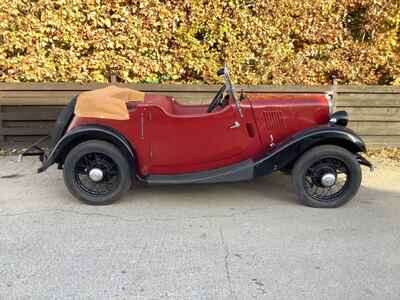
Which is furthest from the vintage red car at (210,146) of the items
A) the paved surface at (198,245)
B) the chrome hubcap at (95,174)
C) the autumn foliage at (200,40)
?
the autumn foliage at (200,40)

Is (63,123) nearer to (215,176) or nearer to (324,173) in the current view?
(215,176)

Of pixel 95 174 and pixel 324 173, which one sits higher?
pixel 324 173

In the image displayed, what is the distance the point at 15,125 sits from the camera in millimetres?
6094

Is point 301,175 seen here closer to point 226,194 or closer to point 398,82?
point 226,194

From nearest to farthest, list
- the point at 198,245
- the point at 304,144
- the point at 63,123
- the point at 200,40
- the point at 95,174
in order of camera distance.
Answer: the point at 198,245, the point at 304,144, the point at 95,174, the point at 63,123, the point at 200,40

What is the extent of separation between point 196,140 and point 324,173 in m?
1.30

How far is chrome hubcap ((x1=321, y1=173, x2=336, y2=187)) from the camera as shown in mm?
4109

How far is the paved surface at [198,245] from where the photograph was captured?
283 centimetres

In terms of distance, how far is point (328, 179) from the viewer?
4.11m

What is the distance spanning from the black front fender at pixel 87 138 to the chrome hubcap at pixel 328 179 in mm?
1864

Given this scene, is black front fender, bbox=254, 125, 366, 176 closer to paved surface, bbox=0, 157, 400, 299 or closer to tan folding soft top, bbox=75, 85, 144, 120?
paved surface, bbox=0, 157, 400, 299

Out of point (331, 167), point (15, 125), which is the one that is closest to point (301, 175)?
point (331, 167)

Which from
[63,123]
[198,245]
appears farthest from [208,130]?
[63,123]

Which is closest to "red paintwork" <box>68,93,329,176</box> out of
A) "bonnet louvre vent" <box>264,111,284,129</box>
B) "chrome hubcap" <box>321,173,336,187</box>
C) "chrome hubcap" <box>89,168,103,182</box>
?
"bonnet louvre vent" <box>264,111,284,129</box>
